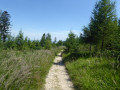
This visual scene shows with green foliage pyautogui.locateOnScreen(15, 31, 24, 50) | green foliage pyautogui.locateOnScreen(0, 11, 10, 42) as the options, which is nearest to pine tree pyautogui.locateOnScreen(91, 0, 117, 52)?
green foliage pyautogui.locateOnScreen(15, 31, 24, 50)

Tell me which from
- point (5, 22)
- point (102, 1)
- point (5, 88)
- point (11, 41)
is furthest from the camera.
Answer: point (5, 22)

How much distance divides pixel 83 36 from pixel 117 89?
9.08 metres

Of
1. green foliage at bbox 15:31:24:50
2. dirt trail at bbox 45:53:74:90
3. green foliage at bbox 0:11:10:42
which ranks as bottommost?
dirt trail at bbox 45:53:74:90

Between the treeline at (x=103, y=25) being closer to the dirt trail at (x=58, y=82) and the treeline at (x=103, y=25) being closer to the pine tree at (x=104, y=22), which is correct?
the pine tree at (x=104, y=22)

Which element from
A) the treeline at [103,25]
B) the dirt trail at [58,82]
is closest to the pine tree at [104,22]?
the treeline at [103,25]

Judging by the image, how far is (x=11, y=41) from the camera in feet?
51.3

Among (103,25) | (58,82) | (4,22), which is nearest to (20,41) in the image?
(58,82)


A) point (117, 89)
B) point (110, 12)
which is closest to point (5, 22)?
point (110, 12)

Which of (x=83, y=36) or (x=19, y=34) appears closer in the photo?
(x=83, y=36)

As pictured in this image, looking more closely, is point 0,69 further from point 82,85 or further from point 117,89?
point 117,89

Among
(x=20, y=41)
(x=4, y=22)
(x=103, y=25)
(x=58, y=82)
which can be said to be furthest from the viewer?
(x=4, y=22)

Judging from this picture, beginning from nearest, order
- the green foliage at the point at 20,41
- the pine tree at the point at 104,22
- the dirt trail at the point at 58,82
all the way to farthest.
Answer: the dirt trail at the point at 58,82
the pine tree at the point at 104,22
the green foliage at the point at 20,41

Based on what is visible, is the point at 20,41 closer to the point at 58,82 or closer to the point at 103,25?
the point at 58,82

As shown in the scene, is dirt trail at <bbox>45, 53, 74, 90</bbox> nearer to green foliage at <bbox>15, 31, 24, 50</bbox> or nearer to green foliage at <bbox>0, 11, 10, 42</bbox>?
green foliage at <bbox>15, 31, 24, 50</bbox>
